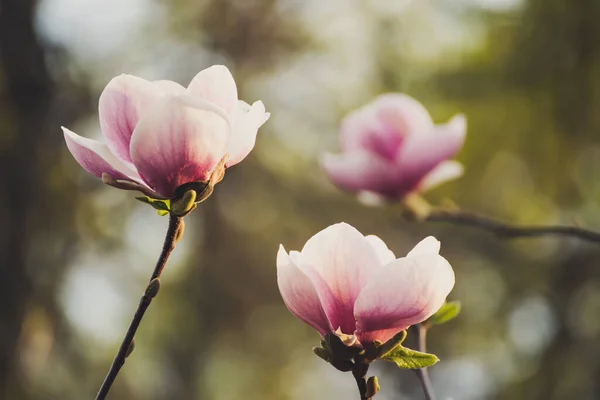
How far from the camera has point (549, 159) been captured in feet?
12.3

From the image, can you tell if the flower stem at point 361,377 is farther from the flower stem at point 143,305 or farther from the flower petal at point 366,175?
the flower petal at point 366,175

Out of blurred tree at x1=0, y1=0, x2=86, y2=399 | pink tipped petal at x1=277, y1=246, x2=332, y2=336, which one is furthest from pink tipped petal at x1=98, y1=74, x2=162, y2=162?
blurred tree at x1=0, y1=0, x2=86, y2=399

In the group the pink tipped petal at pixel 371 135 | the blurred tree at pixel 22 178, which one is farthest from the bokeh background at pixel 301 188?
the pink tipped petal at pixel 371 135

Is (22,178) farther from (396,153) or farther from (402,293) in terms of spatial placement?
(402,293)

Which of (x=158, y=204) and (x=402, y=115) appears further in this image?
(x=402, y=115)

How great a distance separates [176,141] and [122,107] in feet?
0.18

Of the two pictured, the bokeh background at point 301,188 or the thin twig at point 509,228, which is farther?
the bokeh background at point 301,188

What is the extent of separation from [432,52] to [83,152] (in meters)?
3.89

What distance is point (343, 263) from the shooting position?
408 millimetres

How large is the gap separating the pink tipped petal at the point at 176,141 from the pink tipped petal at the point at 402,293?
0.42ft

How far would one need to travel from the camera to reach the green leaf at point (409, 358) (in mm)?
376

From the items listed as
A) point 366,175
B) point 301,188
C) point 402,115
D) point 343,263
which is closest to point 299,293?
point 343,263

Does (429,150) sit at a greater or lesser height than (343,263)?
greater

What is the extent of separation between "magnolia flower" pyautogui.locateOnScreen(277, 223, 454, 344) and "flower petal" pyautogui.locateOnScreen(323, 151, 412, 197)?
0.51m
